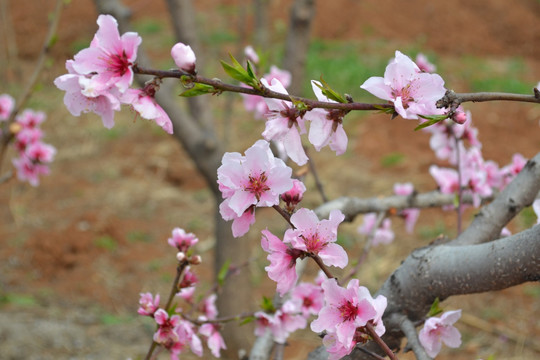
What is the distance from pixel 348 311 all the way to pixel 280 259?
128 millimetres

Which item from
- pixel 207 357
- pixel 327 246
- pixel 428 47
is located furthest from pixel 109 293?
pixel 428 47

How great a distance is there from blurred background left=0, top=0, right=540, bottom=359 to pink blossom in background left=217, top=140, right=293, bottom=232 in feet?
5.37

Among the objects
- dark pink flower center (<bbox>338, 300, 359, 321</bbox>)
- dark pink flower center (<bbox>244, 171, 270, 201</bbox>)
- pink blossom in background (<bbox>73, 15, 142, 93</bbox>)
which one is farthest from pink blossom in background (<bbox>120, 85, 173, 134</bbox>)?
dark pink flower center (<bbox>338, 300, 359, 321</bbox>)

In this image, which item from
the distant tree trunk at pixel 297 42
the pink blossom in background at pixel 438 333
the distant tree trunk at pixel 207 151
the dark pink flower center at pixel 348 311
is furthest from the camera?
the distant tree trunk at pixel 207 151

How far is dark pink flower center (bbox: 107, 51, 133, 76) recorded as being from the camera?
85 centimetres

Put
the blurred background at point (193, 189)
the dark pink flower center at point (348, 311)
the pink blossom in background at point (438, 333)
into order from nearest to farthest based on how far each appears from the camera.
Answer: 1. the dark pink flower center at point (348, 311)
2. the pink blossom in background at point (438, 333)
3. the blurred background at point (193, 189)

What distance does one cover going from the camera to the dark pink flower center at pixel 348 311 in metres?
0.89

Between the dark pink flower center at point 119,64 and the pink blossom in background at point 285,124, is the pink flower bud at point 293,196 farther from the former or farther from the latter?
the dark pink flower center at point 119,64

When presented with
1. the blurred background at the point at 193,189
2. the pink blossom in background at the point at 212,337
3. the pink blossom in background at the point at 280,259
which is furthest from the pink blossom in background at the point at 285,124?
the blurred background at the point at 193,189

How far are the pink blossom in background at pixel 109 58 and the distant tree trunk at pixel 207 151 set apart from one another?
1845mm

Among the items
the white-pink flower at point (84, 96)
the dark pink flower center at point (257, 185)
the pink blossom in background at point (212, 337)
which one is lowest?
the pink blossom in background at point (212, 337)

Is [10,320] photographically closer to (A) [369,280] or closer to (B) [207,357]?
(B) [207,357]

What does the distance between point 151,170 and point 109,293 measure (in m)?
2.13

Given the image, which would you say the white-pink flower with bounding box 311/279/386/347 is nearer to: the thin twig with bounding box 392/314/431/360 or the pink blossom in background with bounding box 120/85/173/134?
the thin twig with bounding box 392/314/431/360
